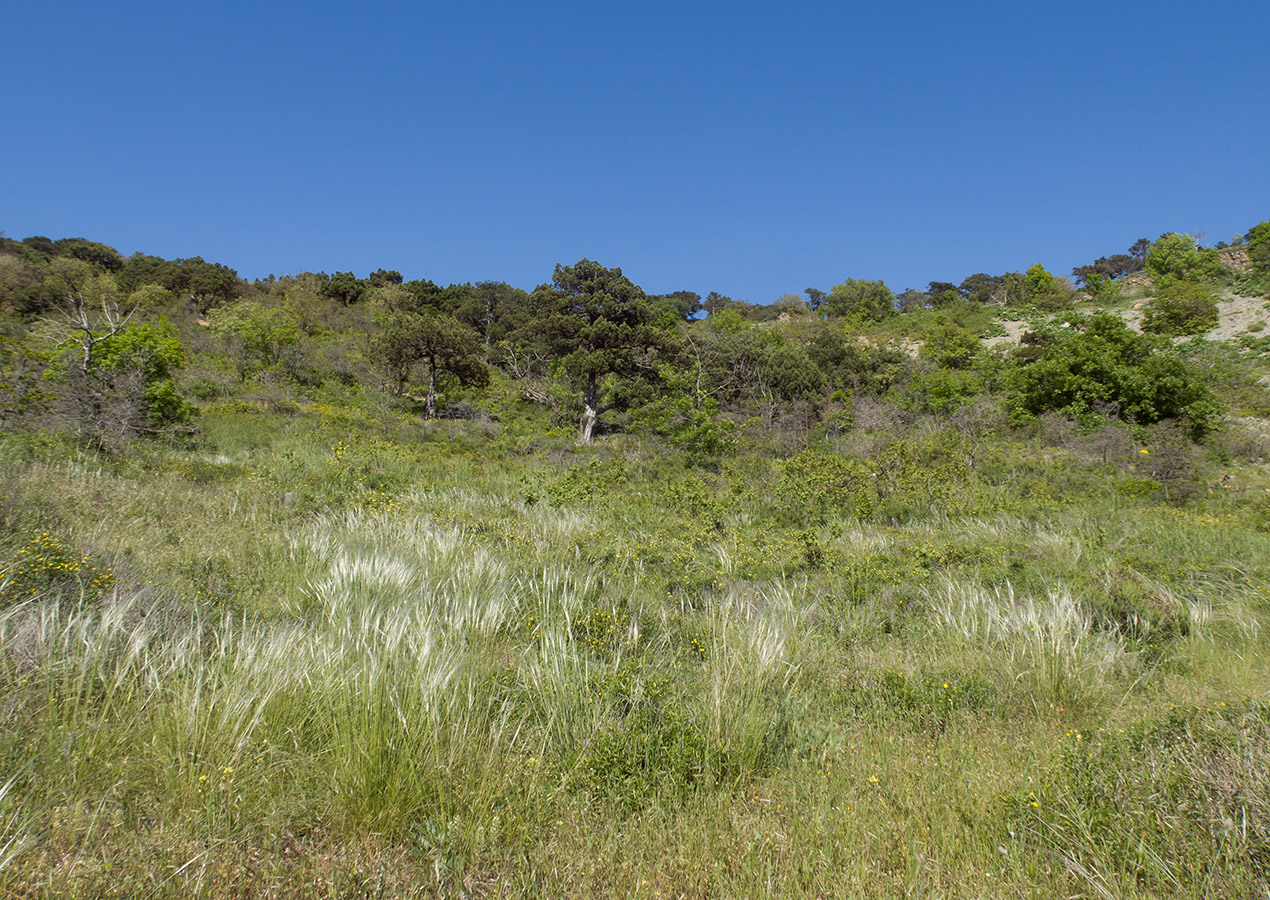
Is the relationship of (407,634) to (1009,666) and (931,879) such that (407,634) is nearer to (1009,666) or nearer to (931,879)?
(931,879)

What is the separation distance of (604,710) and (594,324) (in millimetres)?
21907

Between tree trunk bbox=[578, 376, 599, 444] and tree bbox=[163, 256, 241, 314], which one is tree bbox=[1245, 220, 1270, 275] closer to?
tree trunk bbox=[578, 376, 599, 444]

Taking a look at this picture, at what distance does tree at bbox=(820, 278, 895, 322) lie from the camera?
50.0 meters

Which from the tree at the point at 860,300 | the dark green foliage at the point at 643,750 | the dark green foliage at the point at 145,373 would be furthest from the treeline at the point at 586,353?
the dark green foliage at the point at 643,750

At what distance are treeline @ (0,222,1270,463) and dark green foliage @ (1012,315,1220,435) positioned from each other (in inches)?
2.5

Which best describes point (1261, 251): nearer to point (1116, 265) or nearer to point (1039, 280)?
point (1039, 280)

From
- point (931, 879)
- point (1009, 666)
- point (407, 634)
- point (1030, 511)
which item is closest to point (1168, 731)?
point (1009, 666)

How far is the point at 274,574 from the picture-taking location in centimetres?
504

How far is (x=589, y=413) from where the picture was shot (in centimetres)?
2462

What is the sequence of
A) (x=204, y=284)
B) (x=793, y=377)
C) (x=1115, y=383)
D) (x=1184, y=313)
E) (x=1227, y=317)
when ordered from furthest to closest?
(x=204, y=284), (x=1227, y=317), (x=1184, y=313), (x=793, y=377), (x=1115, y=383)

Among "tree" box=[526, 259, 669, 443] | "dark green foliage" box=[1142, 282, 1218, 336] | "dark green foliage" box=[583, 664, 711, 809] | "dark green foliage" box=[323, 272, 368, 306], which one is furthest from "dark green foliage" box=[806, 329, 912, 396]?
"dark green foliage" box=[323, 272, 368, 306]

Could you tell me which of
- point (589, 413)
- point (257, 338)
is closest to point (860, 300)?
point (589, 413)

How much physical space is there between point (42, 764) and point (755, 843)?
2657mm

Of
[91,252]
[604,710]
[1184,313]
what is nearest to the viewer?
[604,710]
